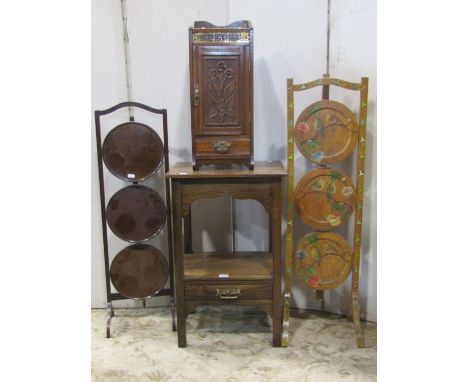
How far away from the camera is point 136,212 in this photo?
223 cm

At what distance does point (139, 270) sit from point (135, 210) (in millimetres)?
334

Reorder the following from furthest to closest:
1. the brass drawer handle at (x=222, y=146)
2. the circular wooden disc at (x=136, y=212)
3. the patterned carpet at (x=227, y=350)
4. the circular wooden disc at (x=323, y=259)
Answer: the circular wooden disc at (x=136, y=212) → the circular wooden disc at (x=323, y=259) → the brass drawer handle at (x=222, y=146) → the patterned carpet at (x=227, y=350)

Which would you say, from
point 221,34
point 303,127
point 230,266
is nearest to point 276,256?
point 230,266

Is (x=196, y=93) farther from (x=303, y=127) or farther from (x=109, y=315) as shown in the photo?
(x=109, y=315)

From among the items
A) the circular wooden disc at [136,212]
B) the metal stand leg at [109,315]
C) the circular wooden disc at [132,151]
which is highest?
the circular wooden disc at [132,151]

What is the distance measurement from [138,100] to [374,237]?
1.49 metres

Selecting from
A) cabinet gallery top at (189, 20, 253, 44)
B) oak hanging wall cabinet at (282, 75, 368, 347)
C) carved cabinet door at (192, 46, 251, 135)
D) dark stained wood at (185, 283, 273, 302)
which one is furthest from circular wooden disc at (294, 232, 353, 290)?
cabinet gallery top at (189, 20, 253, 44)

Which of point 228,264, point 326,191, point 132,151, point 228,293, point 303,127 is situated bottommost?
point 228,293

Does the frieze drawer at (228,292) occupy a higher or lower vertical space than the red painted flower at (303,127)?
lower

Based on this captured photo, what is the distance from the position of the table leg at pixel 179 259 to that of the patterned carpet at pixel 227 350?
94 millimetres

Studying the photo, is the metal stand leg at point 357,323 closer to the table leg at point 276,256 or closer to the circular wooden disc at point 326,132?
the table leg at point 276,256

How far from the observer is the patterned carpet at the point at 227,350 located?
1.85 m

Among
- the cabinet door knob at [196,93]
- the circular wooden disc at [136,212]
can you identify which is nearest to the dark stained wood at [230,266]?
the circular wooden disc at [136,212]

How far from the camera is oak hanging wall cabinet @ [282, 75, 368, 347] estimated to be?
2.00 meters
